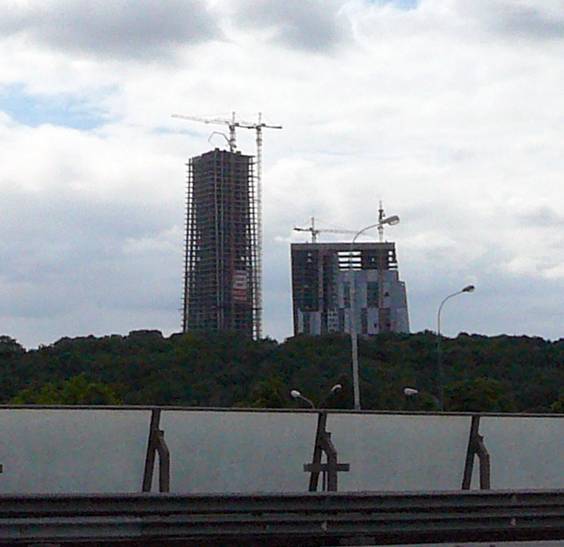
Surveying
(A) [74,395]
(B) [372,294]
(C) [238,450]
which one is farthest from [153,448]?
(B) [372,294]

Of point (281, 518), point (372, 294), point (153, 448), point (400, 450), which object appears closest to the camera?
point (281, 518)

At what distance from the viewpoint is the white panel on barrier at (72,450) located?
37.0 feet

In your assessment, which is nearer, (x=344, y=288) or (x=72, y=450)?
(x=72, y=450)

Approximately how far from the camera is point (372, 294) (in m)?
127

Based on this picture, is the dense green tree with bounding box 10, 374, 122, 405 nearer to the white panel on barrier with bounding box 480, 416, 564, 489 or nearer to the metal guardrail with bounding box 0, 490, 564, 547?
the white panel on barrier with bounding box 480, 416, 564, 489

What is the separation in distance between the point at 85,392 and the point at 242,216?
123261mm

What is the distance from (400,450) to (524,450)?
1.64m

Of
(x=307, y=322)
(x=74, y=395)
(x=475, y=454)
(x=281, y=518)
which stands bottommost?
(x=281, y=518)

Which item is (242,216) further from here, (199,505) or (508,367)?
(199,505)

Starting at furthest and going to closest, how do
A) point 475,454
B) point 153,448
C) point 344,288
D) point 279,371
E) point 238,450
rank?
point 344,288
point 279,371
point 475,454
point 238,450
point 153,448

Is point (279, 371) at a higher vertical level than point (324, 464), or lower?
higher

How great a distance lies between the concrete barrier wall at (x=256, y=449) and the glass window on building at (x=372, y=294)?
108082 mm

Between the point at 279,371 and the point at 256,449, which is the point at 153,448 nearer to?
the point at 256,449

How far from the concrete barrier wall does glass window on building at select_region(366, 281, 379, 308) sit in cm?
10808
